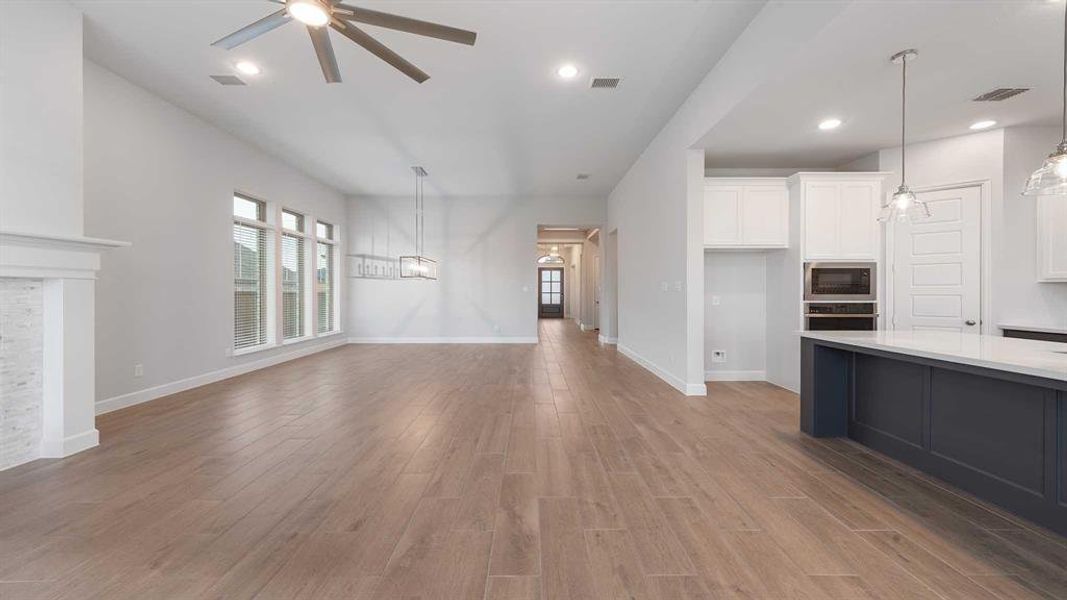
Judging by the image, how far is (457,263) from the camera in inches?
373

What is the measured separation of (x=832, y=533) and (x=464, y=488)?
179 cm

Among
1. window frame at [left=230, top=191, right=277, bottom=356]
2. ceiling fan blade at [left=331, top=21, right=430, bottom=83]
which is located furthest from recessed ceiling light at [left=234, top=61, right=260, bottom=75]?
window frame at [left=230, top=191, right=277, bottom=356]

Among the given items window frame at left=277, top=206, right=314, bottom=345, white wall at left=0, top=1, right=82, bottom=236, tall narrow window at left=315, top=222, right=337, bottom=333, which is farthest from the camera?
tall narrow window at left=315, top=222, right=337, bottom=333

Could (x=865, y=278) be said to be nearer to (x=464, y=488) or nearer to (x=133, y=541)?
(x=464, y=488)

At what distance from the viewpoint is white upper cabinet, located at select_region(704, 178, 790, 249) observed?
5.01 metres

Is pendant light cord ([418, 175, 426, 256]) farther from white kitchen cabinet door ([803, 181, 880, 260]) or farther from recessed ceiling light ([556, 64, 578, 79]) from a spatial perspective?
white kitchen cabinet door ([803, 181, 880, 260])

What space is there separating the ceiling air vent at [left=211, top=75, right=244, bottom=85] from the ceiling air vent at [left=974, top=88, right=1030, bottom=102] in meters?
6.70

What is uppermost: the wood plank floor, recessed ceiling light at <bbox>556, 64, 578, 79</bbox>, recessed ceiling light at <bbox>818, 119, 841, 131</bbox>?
recessed ceiling light at <bbox>556, 64, 578, 79</bbox>

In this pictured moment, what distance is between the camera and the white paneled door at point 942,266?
14.9 ft

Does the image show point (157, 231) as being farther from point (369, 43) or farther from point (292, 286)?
point (369, 43)

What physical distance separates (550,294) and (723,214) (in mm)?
13891

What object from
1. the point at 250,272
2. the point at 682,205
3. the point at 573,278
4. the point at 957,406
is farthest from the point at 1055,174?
the point at 573,278

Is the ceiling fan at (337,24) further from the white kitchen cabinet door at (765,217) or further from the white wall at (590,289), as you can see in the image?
the white wall at (590,289)

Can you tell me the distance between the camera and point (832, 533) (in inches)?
78.7
